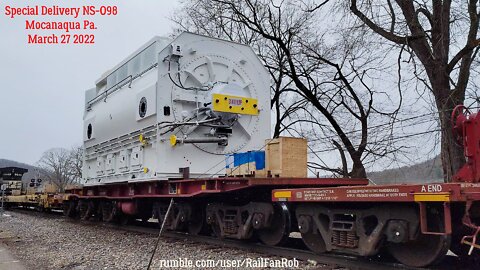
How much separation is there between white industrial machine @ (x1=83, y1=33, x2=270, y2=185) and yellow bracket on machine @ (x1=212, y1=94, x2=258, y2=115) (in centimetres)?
2

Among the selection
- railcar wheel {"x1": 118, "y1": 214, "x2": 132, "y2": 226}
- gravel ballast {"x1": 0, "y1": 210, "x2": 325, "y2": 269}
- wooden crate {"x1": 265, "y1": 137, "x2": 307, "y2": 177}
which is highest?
wooden crate {"x1": 265, "y1": 137, "x2": 307, "y2": 177}

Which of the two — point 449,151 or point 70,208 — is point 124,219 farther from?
point 449,151

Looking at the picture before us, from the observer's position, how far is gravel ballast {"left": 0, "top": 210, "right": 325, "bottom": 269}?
791 centimetres

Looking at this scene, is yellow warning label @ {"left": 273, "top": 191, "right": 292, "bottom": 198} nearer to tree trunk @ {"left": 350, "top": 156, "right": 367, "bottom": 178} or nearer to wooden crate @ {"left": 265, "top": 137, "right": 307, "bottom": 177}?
wooden crate @ {"left": 265, "top": 137, "right": 307, "bottom": 177}

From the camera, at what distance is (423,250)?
6.18 metres

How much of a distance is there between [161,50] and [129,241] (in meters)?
4.57

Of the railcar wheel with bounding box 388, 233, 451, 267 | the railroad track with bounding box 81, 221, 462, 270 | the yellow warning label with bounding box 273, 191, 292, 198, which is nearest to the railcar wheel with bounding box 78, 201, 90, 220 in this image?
the railroad track with bounding box 81, 221, 462, 270

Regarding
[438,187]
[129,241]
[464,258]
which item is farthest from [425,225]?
[129,241]

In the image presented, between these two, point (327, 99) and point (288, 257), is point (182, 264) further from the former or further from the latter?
point (327, 99)

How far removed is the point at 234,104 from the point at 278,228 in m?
3.07

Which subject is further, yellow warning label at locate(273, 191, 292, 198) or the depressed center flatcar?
yellow warning label at locate(273, 191, 292, 198)

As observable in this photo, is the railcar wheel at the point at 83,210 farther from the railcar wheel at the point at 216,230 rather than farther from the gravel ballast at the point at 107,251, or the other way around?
the railcar wheel at the point at 216,230

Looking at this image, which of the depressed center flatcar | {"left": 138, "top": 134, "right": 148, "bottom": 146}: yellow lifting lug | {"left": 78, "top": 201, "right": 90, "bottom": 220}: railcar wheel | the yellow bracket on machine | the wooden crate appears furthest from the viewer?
{"left": 78, "top": 201, "right": 90, "bottom": 220}: railcar wheel

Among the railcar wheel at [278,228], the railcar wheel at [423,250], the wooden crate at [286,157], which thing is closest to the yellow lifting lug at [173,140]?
the wooden crate at [286,157]
